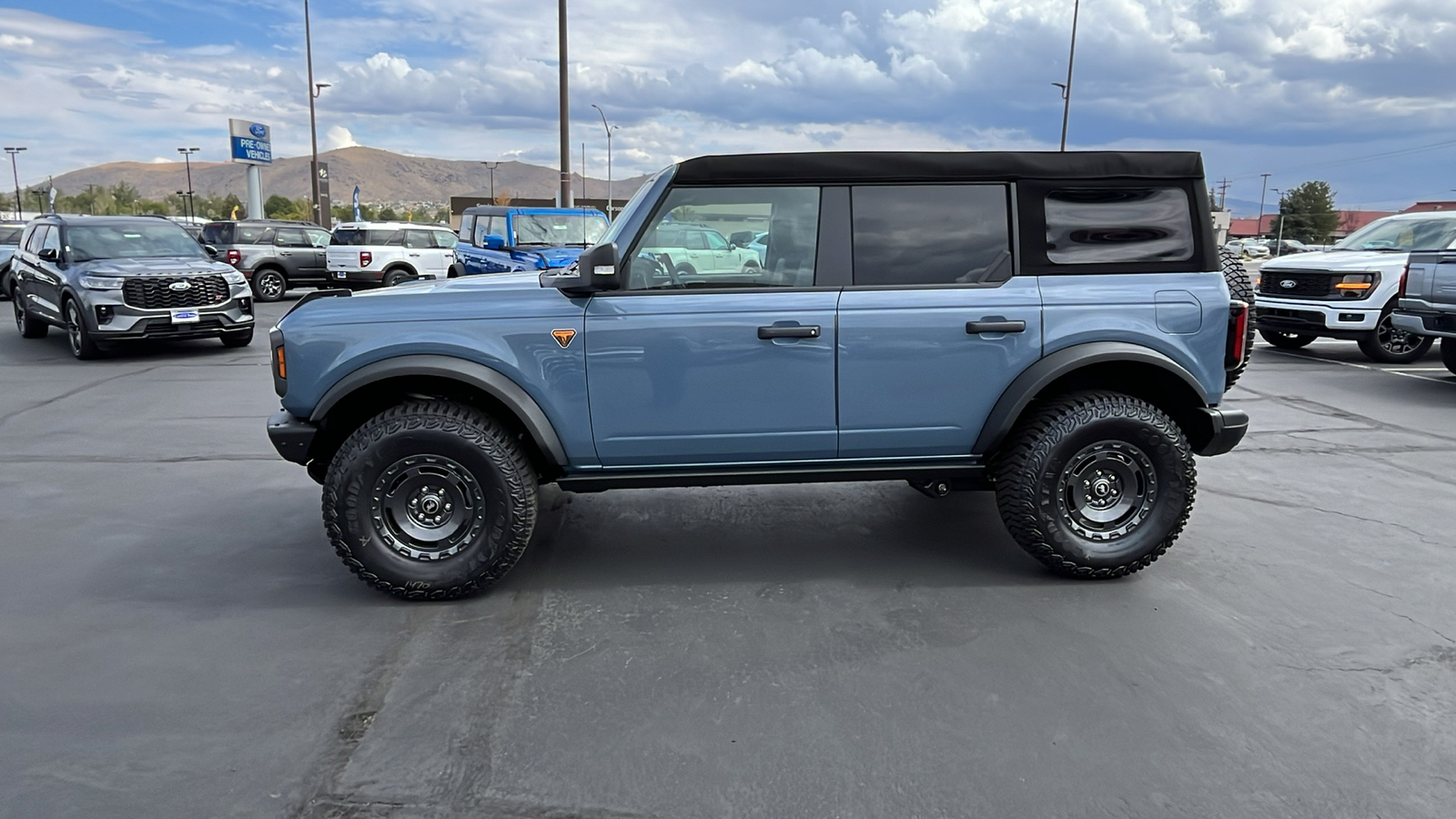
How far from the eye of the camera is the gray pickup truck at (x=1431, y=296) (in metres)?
9.36

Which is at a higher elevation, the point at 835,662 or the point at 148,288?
the point at 148,288

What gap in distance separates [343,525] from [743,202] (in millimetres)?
2220

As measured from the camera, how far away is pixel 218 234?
2064cm

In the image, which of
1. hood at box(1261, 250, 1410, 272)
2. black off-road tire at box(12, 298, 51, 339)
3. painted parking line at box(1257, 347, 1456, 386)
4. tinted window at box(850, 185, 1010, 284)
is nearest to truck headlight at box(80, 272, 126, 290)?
black off-road tire at box(12, 298, 51, 339)

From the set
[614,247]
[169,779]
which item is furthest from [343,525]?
[614,247]

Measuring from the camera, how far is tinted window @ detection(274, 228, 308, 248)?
2108cm

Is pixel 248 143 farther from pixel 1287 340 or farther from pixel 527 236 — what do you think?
pixel 1287 340

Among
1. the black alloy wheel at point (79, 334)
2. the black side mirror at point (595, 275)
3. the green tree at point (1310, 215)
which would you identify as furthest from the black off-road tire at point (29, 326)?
the green tree at point (1310, 215)

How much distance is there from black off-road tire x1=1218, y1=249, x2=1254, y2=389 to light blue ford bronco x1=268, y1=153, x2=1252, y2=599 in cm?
16

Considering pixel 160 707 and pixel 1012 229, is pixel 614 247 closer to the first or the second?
pixel 1012 229

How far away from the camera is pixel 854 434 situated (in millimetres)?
4324

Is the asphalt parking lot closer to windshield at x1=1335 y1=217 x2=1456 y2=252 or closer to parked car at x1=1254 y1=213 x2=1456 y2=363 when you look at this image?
parked car at x1=1254 y1=213 x2=1456 y2=363

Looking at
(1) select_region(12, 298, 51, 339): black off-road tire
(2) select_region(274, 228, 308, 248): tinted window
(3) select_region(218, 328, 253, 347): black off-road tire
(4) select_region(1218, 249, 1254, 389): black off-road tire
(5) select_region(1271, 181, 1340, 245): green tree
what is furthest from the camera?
(5) select_region(1271, 181, 1340, 245): green tree

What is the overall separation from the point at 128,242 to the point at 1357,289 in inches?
608
